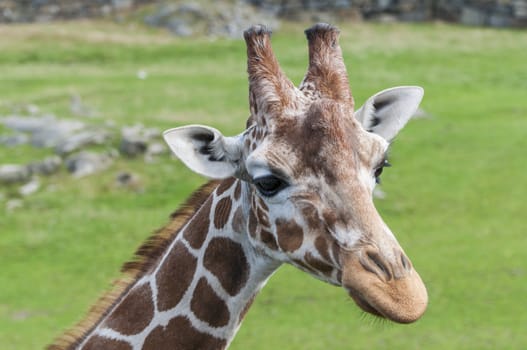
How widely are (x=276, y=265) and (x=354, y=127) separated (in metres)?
1.00

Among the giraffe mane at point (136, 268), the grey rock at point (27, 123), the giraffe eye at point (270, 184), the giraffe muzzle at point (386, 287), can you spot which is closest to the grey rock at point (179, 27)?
the grey rock at point (27, 123)

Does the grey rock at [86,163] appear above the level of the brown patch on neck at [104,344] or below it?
below

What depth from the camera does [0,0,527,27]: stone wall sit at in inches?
1606

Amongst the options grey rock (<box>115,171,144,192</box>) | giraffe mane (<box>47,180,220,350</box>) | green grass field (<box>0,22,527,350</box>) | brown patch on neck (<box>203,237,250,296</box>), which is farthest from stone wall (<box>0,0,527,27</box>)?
brown patch on neck (<box>203,237,250,296</box>)

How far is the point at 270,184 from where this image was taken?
18.3 ft

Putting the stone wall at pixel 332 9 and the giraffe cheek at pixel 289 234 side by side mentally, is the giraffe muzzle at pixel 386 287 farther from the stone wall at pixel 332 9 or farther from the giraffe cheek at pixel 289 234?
the stone wall at pixel 332 9

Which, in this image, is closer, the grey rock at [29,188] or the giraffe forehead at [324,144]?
the giraffe forehead at [324,144]

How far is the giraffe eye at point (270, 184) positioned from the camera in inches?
218

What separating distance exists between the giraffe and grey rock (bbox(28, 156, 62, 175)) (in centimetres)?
1540

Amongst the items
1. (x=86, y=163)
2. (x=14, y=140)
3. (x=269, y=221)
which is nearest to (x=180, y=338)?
(x=269, y=221)

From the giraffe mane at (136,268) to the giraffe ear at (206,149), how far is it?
0.73m

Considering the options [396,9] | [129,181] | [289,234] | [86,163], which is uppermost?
[289,234]

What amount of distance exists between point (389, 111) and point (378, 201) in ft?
45.3

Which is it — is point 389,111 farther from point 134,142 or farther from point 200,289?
point 134,142
